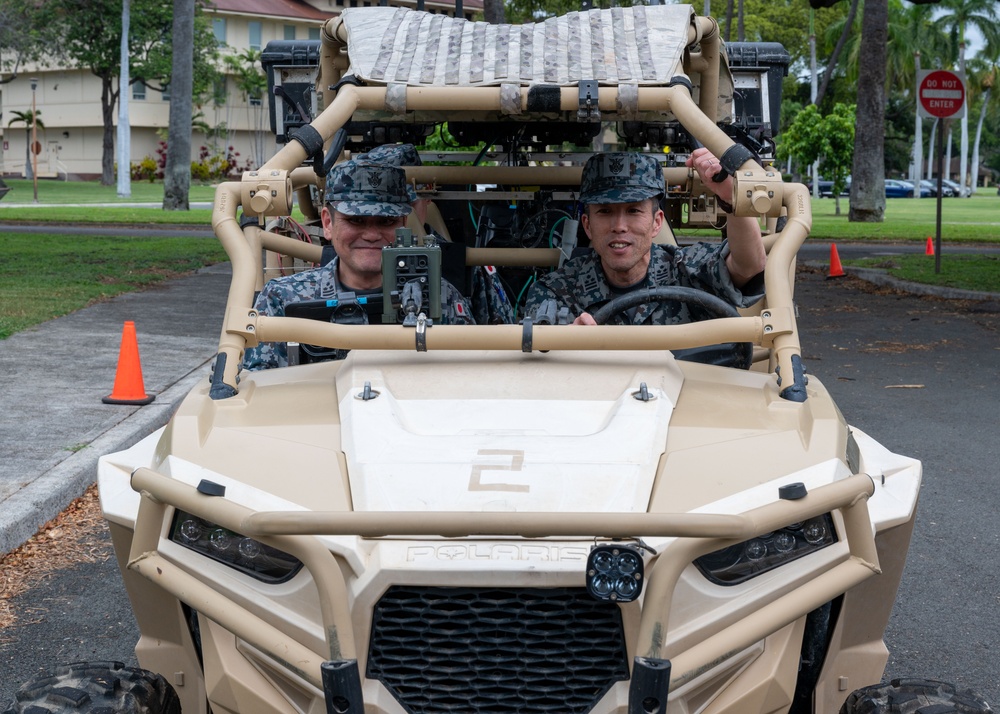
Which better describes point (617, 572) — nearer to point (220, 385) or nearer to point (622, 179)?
point (220, 385)

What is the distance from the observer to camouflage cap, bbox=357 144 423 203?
4.73 m

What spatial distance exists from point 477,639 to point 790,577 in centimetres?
70

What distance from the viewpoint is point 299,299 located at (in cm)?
442

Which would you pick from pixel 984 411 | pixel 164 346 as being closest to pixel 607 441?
pixel 984 411

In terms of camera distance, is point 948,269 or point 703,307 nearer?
point 703,307

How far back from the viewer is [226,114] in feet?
259

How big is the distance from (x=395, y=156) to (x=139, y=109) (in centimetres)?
7454

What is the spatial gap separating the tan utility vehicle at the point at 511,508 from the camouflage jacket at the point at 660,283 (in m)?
0.32

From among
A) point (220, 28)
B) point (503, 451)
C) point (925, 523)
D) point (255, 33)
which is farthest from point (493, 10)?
point (255, 33)

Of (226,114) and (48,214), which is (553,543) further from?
(226,114)

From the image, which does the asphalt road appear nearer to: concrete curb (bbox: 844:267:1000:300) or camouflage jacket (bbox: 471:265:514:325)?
camouflage jacket (bbox: 471:265:514:325)

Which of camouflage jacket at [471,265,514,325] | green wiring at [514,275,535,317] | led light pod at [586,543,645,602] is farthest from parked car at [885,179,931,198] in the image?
led light pod at [586,543,645,602]

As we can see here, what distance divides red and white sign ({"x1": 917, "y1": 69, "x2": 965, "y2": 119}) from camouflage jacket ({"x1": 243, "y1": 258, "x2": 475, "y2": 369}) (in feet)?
45.2

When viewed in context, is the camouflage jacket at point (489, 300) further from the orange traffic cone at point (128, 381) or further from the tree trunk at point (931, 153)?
the tree trunk at point (931, 153)
